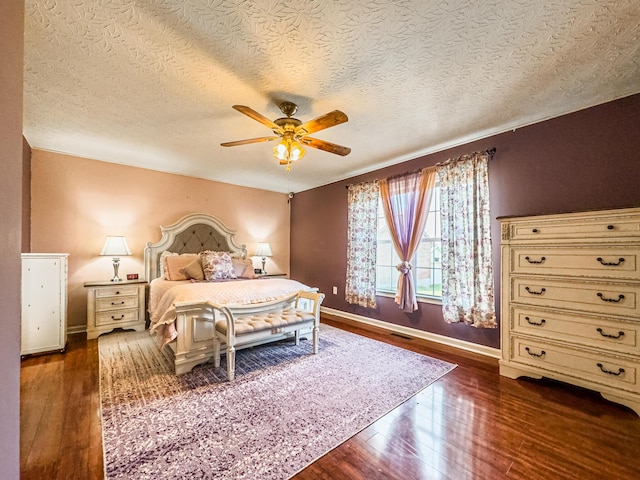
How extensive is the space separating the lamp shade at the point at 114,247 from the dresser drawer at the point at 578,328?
4744 mm

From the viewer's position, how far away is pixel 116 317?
3756mm

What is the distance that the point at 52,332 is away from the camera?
120 inches

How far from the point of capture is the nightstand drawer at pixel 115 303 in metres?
3.64

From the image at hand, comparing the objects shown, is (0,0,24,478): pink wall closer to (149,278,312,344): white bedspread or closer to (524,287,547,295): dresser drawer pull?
(149,278,312,344): white bedspread

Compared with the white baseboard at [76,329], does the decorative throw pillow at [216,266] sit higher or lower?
higher

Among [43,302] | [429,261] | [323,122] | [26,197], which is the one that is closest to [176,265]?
[43,302]

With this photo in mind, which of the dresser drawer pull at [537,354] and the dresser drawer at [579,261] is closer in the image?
the dresser drawer at [579,261]

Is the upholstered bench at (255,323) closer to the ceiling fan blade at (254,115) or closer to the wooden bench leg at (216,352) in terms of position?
the wooden bench leg at (216,352)

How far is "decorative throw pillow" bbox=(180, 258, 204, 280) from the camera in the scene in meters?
3.84

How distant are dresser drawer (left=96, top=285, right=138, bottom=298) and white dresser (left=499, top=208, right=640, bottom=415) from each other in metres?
4.59

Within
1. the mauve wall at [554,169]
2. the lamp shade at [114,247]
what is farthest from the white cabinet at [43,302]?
the mauve wall at [554,169]

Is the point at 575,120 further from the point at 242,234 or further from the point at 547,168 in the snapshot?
the point at 242,234

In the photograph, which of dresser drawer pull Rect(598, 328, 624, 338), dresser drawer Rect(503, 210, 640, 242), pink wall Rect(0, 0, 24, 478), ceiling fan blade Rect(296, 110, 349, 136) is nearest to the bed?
pink wall Rect(0, 0, 24, 478)

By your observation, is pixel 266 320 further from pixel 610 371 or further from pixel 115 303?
pixel 610 371
